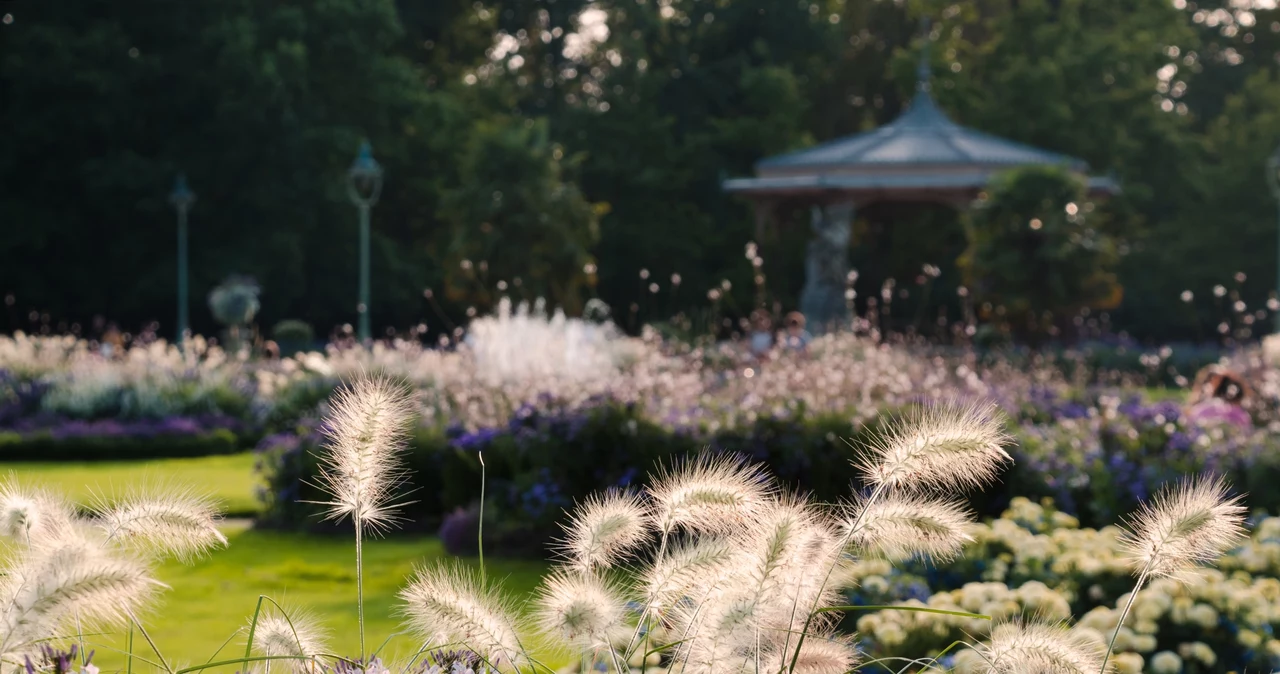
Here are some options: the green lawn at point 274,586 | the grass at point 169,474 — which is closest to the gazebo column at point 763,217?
the grass at point 169,474

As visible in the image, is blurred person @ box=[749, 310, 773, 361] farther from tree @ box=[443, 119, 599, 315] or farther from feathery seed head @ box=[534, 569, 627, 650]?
feathery seed head @ box=[534, 569, 627, 650]

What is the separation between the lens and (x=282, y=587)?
20.6 feet

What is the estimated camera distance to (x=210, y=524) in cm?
186

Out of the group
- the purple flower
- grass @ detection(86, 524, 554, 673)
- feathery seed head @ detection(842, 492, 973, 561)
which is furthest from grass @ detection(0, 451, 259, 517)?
feathery seed head @ detection(842, 492, 973, 561)

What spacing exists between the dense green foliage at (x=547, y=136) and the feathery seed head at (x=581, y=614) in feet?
68.9

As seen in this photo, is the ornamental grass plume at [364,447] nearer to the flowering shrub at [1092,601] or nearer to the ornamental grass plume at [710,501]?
the ornamental grass plume at [710,501]

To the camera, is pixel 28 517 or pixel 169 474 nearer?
pixel 28 517

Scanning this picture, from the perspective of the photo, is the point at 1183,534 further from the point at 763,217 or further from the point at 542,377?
the point at 763,217

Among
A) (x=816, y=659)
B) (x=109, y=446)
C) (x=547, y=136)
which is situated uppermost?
(x=547, y=136)

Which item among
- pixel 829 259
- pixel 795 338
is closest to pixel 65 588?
pixel 795 338

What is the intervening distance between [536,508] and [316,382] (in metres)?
6.18

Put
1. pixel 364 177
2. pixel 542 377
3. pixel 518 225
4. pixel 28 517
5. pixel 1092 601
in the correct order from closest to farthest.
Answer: pixel 28 517 → pixel 1092 601 → pixel 542 377 → pixel 364 177 → pixel 518 225

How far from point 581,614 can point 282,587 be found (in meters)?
4.83

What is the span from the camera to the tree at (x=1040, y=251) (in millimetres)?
19266
